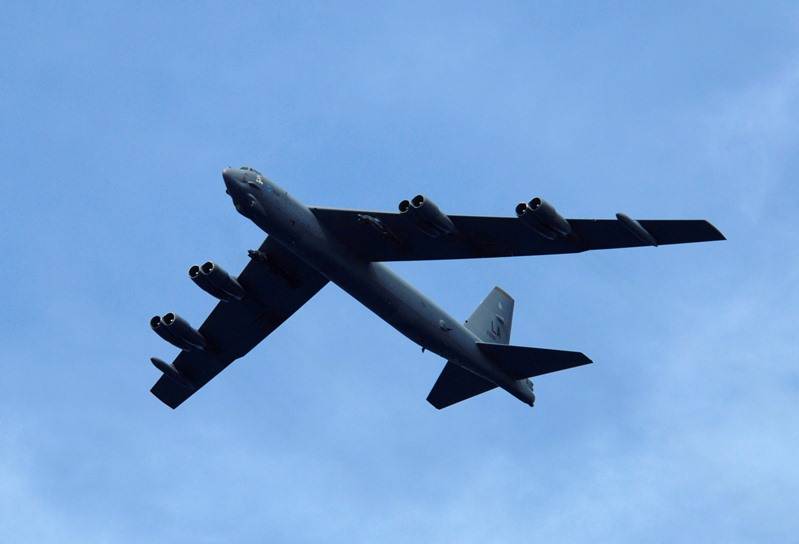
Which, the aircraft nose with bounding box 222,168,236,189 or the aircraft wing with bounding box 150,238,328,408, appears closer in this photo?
the aircraft nose with bounding box 222,168,236,189

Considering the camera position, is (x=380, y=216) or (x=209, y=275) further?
Result: (x=209, y=275)

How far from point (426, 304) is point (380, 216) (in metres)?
4.32

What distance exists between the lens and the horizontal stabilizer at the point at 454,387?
5391 centimetres

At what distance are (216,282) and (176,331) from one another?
10.4 feet

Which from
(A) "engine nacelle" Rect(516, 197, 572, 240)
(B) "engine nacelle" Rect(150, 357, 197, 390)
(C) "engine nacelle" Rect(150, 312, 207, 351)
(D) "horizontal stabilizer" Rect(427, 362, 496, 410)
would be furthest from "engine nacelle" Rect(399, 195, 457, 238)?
(B) "engine nacelle" Rect(150, 357, 197, 390)

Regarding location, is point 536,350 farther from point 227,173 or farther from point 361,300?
point 227,173

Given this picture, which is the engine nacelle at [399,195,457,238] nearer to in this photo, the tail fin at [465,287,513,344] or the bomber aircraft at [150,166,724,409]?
the bomber aircraft at [150,166,724,409]

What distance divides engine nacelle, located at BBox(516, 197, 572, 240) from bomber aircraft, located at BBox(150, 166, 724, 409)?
1.7 inches

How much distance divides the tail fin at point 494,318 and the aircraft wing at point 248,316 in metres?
7.89

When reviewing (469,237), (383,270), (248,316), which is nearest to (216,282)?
(248,316)

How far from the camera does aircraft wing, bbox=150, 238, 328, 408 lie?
51344 millimetres

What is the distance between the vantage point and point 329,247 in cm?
4775

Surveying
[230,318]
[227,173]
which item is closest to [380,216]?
[227,173]

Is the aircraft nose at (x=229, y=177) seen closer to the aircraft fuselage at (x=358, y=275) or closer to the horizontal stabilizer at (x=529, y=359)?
the aircraft fuselage at (x=358, y=275)
